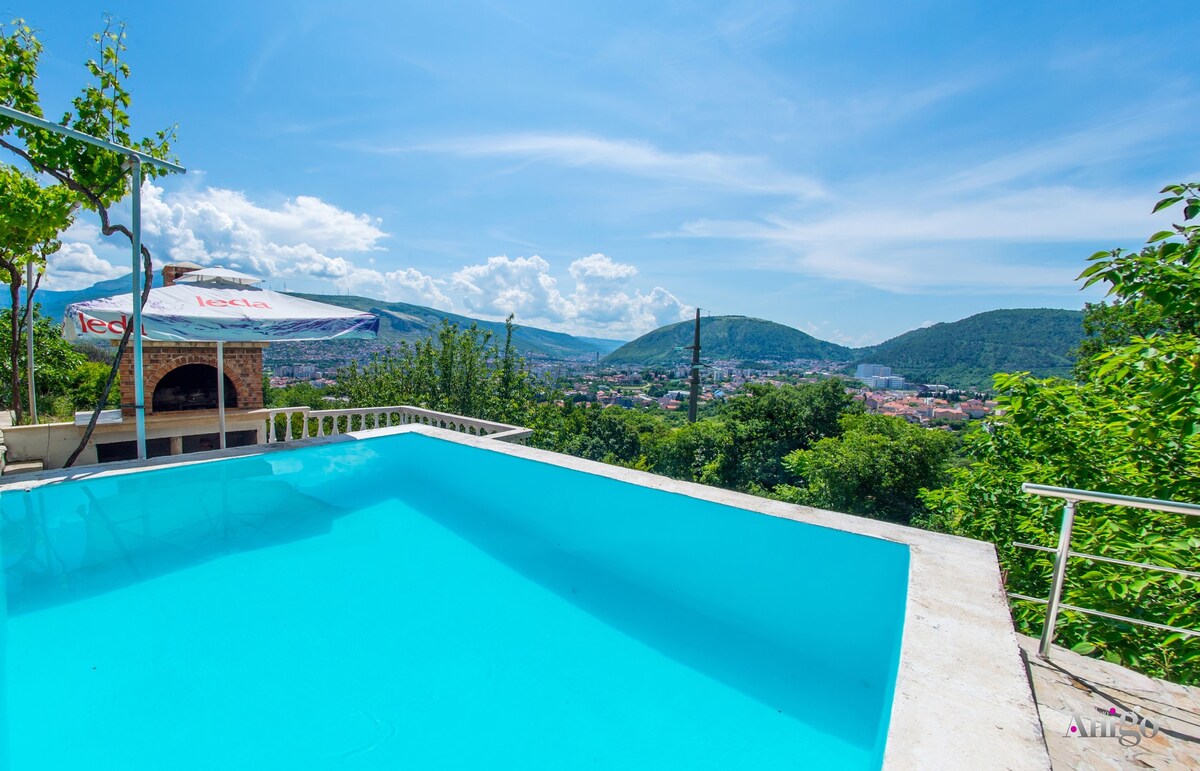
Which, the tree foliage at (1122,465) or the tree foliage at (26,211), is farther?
the tree foliage at (26,211)

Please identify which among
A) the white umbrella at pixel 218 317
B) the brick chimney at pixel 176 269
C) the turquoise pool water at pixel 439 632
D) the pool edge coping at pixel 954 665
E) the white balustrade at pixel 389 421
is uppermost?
the brick chimney at pixel 176 269

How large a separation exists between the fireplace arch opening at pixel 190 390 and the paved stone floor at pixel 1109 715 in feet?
36.1

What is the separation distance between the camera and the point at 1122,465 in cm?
331

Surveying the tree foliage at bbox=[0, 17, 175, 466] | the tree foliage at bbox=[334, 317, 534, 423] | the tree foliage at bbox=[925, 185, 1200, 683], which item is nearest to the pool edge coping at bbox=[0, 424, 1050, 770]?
the tree foliage at bbox=[925, 185, 1200, 683]

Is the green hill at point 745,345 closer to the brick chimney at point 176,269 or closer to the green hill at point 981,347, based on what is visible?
the green hill at point 981,347

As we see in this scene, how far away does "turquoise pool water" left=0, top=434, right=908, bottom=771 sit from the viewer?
8.06ft

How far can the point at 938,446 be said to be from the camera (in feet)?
60.8

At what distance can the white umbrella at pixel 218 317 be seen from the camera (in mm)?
4590

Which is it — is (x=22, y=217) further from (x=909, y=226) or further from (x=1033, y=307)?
(x=1033, y=307)

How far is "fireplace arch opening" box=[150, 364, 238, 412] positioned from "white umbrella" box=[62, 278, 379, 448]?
12.5ft

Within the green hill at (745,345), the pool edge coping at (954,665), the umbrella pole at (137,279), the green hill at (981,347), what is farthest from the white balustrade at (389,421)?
the green hill at (745,345)

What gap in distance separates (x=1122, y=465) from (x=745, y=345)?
9822 centimetres

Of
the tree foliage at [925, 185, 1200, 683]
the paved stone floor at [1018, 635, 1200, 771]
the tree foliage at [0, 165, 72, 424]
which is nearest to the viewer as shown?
the paved stone floor at [1018, 635, 1200, 771]

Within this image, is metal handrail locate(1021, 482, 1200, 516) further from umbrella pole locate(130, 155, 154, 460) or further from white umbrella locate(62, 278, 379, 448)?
umbrella pole locate(130, 155, 154, 460)
